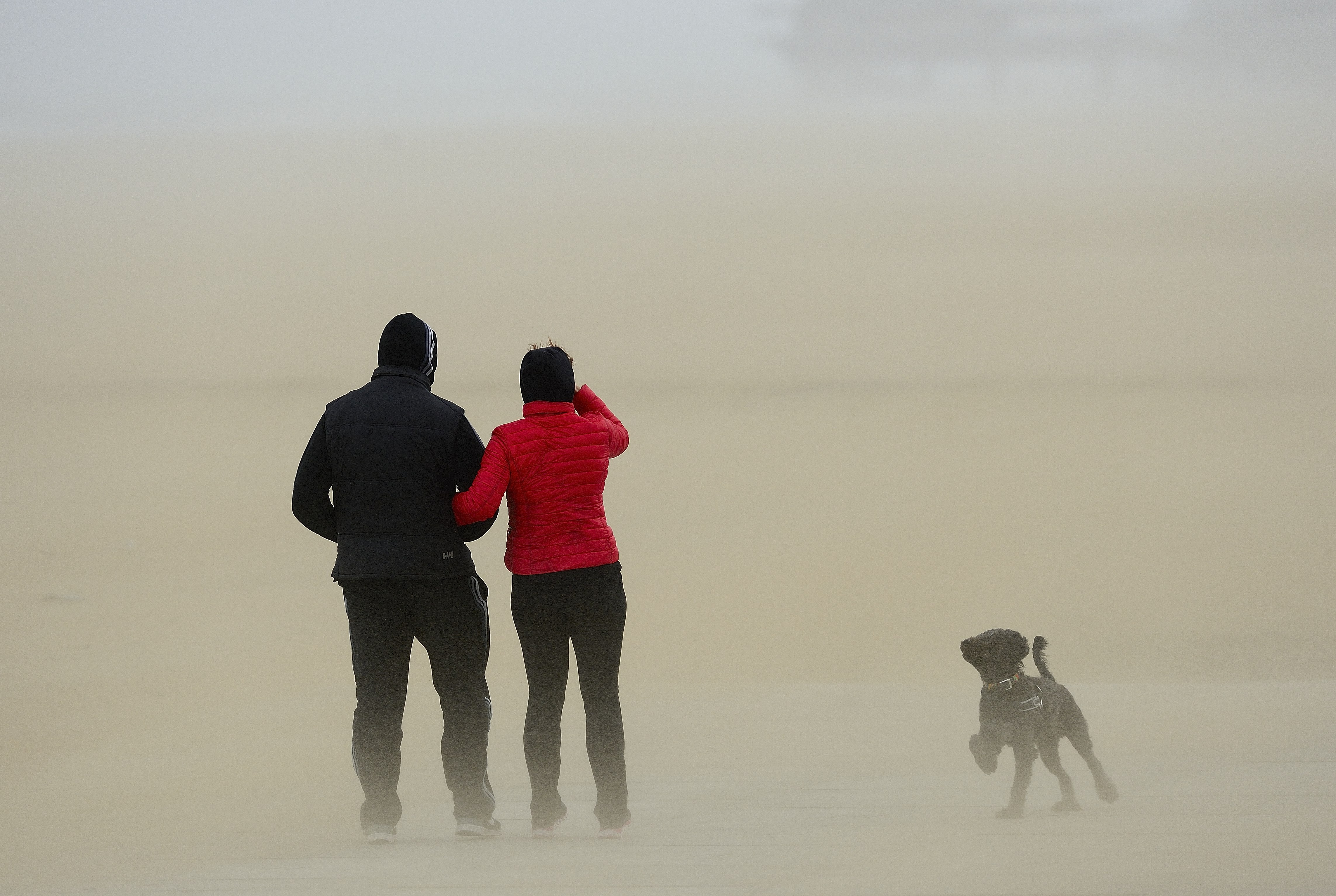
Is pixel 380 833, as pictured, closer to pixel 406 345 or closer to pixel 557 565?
pixel 557 565

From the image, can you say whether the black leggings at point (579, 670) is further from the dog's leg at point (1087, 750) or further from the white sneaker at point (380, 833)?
the dog's leg at point (1087, 750)

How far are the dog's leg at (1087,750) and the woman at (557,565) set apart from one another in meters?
1.49

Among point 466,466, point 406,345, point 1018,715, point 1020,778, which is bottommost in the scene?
point 1020,778

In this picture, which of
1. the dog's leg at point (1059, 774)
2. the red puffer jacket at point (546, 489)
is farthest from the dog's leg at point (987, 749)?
the red puffer jacket at point (546, 489)

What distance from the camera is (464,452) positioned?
4238 millimetres

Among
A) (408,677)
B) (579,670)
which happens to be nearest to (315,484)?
(408,677)

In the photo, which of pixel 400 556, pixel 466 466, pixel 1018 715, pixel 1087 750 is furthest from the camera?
pixel 1087 750

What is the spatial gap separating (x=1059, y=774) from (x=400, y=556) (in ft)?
7.42

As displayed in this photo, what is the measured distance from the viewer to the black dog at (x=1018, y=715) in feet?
14.2

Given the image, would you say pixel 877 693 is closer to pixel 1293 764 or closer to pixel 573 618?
pixel 1293 764

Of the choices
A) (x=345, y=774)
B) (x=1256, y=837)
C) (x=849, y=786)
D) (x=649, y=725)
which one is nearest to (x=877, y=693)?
(x=649, y=725)

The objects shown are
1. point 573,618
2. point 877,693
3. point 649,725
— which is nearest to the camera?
point 573,618

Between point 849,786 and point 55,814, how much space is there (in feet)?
10.4

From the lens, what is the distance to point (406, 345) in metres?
4.25
